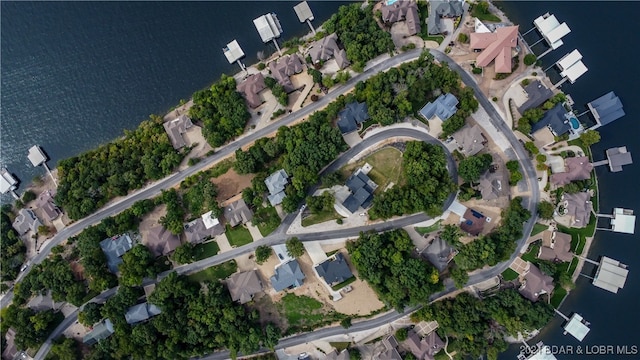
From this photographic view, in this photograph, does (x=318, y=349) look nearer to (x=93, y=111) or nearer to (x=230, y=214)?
(x=230, y=214)

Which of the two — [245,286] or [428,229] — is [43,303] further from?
[428,229]

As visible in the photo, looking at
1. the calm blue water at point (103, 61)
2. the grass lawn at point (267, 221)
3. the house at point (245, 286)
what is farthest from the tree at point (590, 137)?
the house at point (245, 286)

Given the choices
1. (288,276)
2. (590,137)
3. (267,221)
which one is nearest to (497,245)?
(590,137)

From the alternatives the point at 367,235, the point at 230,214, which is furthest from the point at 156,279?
the point at 367,235

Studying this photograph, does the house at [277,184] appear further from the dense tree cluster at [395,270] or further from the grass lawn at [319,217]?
the dense tree cluster at [395,270]

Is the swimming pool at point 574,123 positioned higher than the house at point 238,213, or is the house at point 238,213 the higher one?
the house at point 238,213
